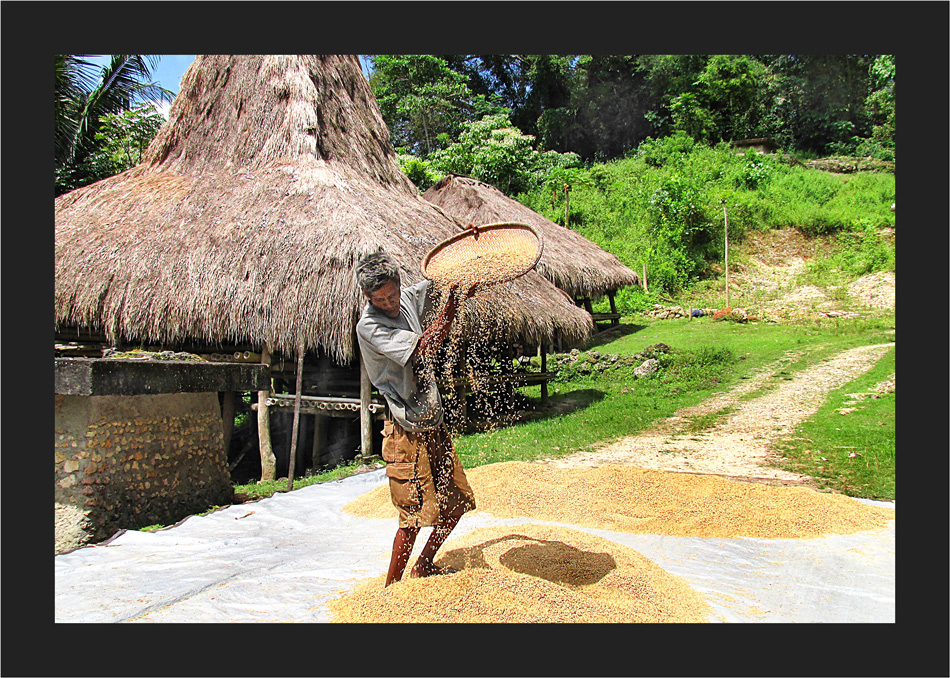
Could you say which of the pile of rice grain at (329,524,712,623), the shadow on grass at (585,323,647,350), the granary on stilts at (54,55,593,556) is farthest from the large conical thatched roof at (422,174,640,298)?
the pile of rice grain at (329,524,712,623)

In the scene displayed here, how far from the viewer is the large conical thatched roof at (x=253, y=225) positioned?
5.16m

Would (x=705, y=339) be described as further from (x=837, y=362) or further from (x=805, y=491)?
(x=805, y=491)

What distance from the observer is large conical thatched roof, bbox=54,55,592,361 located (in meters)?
5.16

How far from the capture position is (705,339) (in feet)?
32.7

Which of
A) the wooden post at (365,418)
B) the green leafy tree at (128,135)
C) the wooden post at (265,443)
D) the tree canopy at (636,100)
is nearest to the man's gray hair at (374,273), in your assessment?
the wooden post at (365,418)

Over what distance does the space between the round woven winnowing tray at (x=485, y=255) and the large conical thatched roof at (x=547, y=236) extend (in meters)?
7.50

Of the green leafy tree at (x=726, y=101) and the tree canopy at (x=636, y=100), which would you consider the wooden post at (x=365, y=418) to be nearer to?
the tree canopy at (x=636, y=100)

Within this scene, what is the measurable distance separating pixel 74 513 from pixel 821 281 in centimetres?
1273

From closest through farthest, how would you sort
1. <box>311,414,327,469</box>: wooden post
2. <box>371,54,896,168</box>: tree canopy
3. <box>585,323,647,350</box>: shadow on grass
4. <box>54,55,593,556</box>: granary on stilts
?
<box>54,55,593,556</box>: granary on stilts, <box>311,414,327,469</box>: wooden post, <box>585,323,647,350</box>: shadow on grass, <box>371,54,896,168</box>: tree canopy

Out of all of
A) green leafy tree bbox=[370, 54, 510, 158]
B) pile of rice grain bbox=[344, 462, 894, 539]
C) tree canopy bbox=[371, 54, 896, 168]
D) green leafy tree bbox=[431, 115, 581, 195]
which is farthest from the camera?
green leafy tree bbox=[370, 54, 510, 158]

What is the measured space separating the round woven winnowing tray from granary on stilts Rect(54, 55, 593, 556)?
1.87 meters

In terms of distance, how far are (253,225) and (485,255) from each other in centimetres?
368

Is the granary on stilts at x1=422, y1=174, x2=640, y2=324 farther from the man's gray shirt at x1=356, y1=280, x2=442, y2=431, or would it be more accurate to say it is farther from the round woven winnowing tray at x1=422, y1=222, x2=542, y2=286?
the man's gray shirt at x1=356, y1=280, x2=442, y2=431
